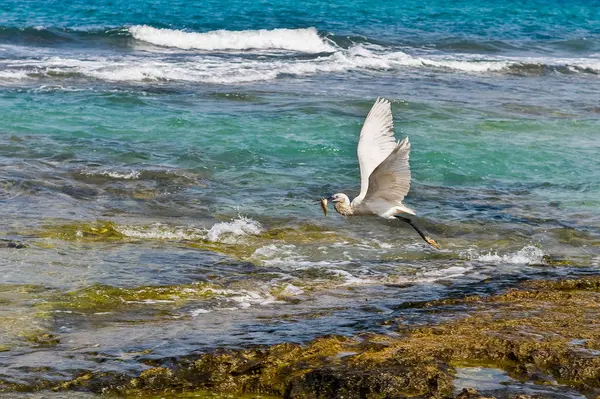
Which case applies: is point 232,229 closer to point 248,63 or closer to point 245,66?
point 245,66

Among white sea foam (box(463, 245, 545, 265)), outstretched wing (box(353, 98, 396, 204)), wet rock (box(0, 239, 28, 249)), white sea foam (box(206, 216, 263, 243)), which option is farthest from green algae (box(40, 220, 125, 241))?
white sea foam (box(463, 245, 545, 265))

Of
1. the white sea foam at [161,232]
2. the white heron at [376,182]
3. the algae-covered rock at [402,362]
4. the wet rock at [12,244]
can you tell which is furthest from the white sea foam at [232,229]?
the algae-covered rock at [402,362]

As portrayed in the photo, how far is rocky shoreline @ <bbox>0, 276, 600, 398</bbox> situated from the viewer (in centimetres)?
611

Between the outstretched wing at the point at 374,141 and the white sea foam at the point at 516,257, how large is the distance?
1919mm

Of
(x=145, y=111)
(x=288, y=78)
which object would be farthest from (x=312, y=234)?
(x=288, y=78)

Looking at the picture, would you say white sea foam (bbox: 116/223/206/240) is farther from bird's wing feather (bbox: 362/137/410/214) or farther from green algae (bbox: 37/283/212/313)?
bird's wing feather (bbox: 362/137/410/214)

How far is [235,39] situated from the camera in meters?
29.9

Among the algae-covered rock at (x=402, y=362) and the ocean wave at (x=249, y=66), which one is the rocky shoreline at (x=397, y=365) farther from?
the ocean wave at (x=249, y=66)

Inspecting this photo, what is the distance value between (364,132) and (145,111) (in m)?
9.92

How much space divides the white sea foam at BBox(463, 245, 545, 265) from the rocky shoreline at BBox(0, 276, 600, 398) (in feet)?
9.71

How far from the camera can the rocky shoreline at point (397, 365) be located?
6.11m

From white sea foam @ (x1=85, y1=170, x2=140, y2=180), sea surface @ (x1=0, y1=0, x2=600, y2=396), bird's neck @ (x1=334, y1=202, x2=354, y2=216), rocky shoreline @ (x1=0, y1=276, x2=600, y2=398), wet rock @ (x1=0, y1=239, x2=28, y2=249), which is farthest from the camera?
white sea foam @ (x1=85, y1=170, x2=140, y2=180)

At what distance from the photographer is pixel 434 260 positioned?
10336mm

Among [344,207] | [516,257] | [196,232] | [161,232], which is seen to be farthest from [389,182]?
[161,232]
